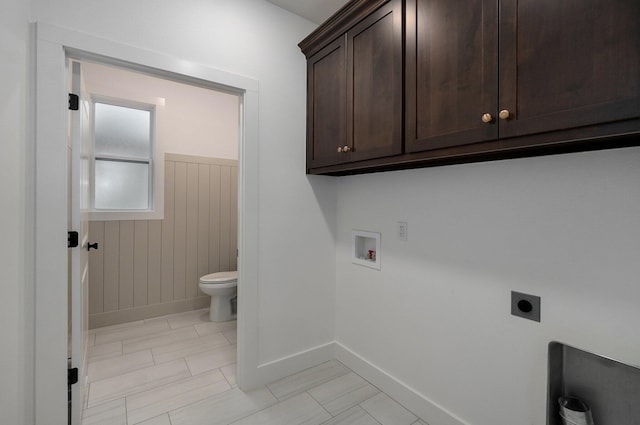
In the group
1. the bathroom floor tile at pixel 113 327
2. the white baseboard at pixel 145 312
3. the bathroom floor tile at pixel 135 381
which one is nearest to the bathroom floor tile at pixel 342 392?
the bathroom floor tile at pixel 135 381

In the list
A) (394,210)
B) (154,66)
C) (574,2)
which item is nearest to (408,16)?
(574,2)

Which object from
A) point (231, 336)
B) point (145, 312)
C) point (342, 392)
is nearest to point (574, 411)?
point (342, 392)

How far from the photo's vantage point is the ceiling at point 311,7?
204 centimetres

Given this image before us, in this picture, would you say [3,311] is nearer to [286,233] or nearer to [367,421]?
[286,233]

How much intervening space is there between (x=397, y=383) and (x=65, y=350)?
6.14ft

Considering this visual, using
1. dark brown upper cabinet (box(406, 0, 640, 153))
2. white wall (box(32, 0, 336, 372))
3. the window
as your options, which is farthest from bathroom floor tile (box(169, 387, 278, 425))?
the window

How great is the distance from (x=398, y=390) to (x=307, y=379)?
2.13 ft

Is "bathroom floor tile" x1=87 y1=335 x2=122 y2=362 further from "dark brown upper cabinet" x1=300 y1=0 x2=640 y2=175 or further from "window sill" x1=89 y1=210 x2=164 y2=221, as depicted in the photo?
"dark brown upper cabinet" x1=300 y1=0 x2=640 y2=175

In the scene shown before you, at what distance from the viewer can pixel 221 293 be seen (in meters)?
3.03

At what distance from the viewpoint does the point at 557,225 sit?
122 cm

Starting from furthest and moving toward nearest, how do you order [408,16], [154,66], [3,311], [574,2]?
[154,66] < [408,16] < [3,311] < [574,2]

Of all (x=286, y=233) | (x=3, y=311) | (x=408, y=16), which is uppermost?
(x=408, y=16)

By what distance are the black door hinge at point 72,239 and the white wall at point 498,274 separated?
1.72 metres

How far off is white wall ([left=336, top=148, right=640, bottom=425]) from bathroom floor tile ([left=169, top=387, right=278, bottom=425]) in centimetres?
79
